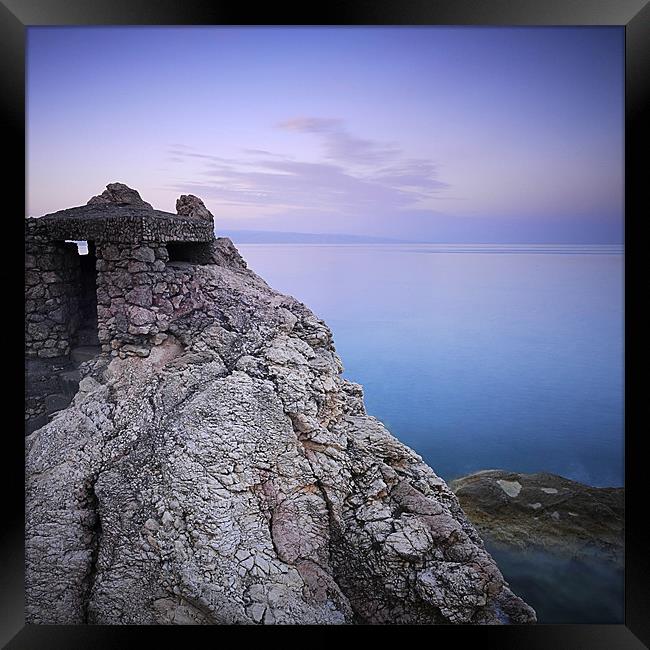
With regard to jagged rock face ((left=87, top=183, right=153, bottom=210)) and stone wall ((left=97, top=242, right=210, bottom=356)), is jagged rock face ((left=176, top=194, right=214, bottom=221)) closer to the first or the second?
jagged rock face ((left=87, top=183, right=153, bottom=210))

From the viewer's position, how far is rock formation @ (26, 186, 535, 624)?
9.50 ft

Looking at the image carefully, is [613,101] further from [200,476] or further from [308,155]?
[200,476]

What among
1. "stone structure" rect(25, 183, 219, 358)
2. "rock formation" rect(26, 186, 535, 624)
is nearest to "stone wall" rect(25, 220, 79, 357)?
"stone structure" rect(25, 183, 219, 358)

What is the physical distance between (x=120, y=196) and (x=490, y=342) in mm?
2510

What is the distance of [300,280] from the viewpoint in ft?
12.3

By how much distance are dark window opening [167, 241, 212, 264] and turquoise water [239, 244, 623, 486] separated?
27cm

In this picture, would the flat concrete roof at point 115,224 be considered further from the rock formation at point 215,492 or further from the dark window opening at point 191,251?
the dark window opening at point 191,251

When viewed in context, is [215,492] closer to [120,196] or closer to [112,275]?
[112,275]

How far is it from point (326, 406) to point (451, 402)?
100 cm

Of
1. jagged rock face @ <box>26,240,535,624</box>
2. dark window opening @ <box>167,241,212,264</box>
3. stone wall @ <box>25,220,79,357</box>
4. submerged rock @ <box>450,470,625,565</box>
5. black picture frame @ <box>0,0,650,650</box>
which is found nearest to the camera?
jagged rock face @ <box>26,240,535,624</box>

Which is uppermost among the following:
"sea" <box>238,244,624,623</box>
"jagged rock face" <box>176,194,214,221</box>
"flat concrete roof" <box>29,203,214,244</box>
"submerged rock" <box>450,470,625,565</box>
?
"jagged rock face" <box>176,194,214,221</box>

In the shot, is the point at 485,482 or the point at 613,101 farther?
the point at 485,482

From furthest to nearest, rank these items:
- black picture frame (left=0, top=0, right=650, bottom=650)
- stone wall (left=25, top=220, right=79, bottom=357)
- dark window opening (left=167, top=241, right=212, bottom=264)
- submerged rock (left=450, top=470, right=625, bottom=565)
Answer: dark window opening (left=167, top=241, right=212, bottom=264)
submerged rock (left=450, top=470, right=625, bottom=565)
stone wall (left=25, top=220, right=79, bottom=357)
black picture frame (left=0, top=0, right=650, bottom=650)

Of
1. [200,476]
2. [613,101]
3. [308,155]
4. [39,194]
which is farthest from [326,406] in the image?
[613,101]
